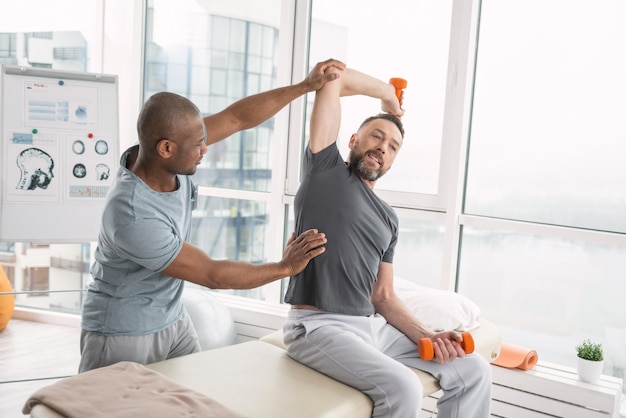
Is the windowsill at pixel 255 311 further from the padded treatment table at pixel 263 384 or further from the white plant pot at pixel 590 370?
the white plant pot at pixel 590 370

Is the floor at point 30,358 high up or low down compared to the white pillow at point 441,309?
down

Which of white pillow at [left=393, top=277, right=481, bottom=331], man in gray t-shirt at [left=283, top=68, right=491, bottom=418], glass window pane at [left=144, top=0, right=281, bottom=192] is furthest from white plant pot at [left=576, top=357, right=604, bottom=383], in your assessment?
glass window pane at [left=144, top=0, right=281, bottom=192]

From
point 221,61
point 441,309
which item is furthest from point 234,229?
point 441,309

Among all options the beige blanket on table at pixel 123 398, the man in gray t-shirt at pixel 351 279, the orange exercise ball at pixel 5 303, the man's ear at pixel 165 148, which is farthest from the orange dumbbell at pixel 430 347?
the orange exercise ball at pixel 5 303

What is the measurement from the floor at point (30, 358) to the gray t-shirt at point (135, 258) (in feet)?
4.18

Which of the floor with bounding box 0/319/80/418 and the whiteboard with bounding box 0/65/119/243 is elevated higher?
the whiteboard with bounding box 0/65/119/243

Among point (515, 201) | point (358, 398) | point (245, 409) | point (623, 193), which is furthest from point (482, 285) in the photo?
point (245, 409)

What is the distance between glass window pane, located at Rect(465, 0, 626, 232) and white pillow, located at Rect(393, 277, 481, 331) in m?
0.74

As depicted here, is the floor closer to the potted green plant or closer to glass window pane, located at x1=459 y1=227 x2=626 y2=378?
glass window pane, located at x1=459 y1=227 x2=626 y2=378

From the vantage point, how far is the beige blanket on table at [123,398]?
143 centimetres

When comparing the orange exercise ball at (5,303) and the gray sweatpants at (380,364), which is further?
the orange exercise ball at (5,303)

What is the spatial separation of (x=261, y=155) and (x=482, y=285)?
56.9 inches

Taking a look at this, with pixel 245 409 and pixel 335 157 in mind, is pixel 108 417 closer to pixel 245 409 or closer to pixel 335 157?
pixel 245 409

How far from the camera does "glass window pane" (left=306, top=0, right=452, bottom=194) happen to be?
10.3 feet
